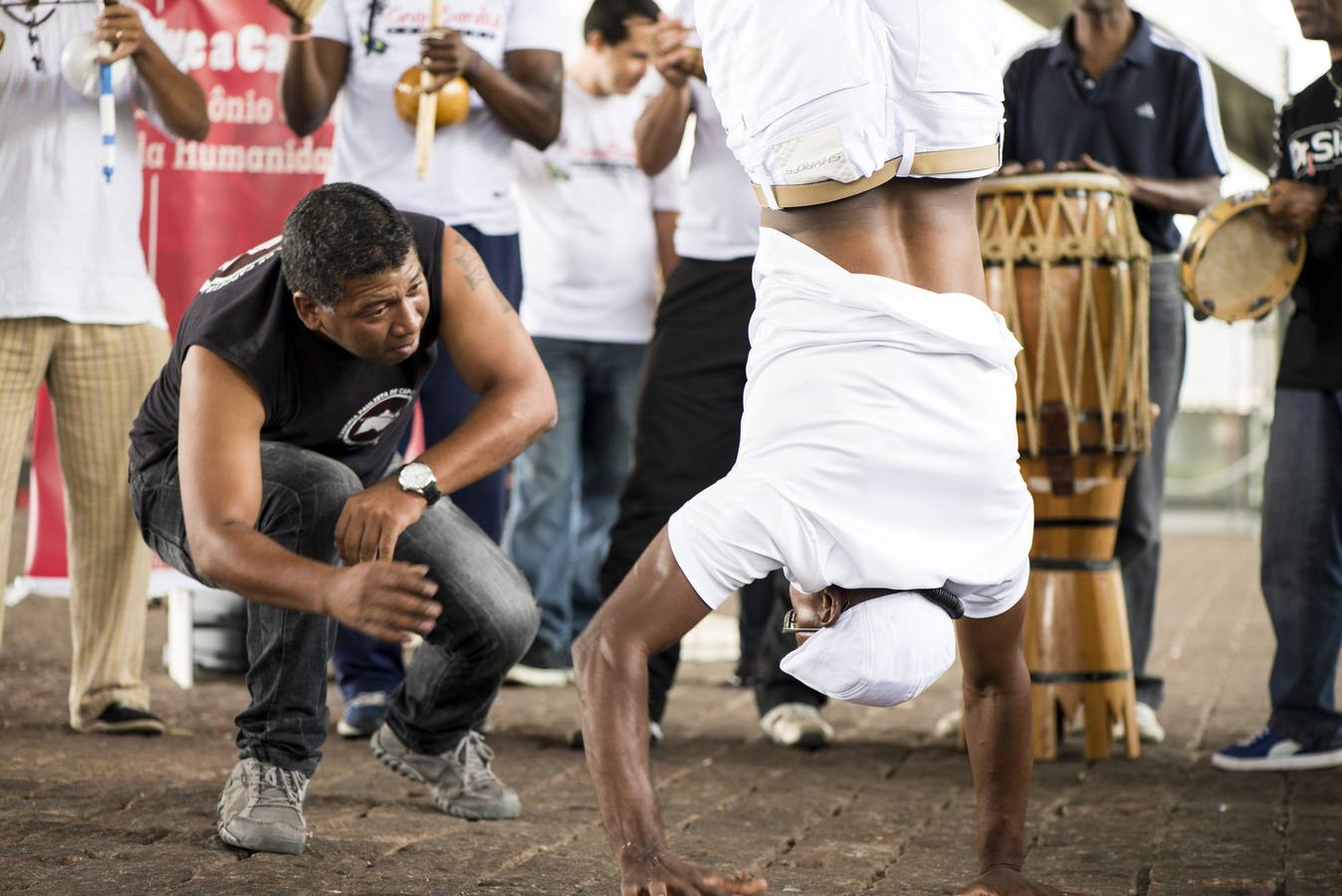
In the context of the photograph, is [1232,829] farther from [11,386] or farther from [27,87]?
[27,87]

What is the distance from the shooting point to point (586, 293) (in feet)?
19.8

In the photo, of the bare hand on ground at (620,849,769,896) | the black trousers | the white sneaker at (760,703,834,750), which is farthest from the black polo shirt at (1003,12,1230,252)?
the bare hand on ground at (620,849,769,896)

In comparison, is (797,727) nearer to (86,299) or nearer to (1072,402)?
(1072,402)

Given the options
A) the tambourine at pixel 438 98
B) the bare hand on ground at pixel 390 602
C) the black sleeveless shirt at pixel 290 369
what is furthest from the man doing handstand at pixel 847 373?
the tambourine at pixel 438 98

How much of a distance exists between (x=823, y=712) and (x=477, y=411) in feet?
7.53

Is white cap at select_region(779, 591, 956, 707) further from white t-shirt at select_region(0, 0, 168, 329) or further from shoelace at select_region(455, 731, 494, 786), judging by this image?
white t-shirt at select_region(0, 0, 168, 329)

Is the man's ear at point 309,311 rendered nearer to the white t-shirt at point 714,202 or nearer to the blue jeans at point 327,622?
the blue jeans at point 327,622

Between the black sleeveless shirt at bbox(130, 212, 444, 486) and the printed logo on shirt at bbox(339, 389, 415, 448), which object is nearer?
the black sleeveless shirt at bbox(130, 212, 444, 486)

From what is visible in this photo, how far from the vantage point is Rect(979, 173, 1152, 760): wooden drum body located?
4391 millimetres

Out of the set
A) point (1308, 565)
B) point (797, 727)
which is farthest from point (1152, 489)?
point (797, 727)

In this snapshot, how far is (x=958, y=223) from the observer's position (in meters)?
2.73

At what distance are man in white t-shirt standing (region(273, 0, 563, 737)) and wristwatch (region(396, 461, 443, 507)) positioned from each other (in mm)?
1421

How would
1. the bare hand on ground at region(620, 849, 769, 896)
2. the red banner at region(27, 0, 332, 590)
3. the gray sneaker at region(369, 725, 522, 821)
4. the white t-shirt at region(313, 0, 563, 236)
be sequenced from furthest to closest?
the red banner at region(27, 0, 332, 590)
the white t-shirt at region(313, 0, 563, 236)
the gray sneaker at region(369, 725, 522, 821)
the bare hand on ground at region(620, 849, 769, 896)

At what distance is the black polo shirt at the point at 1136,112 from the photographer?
192 inches
